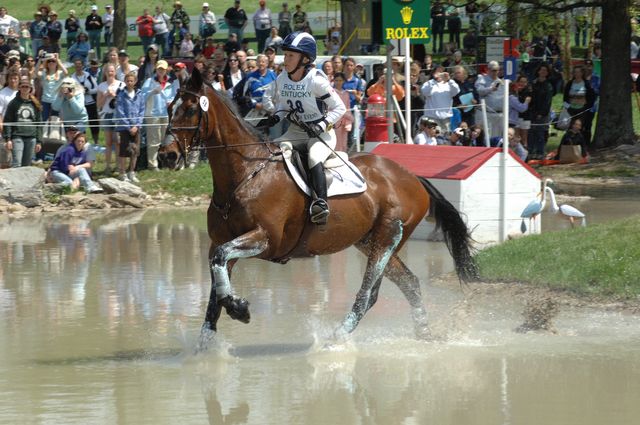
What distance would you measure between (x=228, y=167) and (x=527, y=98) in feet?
51.4

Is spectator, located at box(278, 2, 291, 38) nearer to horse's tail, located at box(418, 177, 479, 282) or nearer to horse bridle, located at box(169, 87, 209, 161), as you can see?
horse's tail, located at box(418, 177, 479, 282)

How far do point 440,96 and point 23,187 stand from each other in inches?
309

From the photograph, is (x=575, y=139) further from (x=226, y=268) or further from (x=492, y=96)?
(x=226, y=268)

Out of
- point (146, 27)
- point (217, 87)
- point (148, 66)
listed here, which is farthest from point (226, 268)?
point (146, 27)

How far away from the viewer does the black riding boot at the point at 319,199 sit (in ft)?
32.7

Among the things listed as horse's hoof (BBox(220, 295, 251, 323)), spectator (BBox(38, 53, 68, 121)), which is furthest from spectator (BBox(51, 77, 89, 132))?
horse's hoof (BBox(220, 295, 251, 323))

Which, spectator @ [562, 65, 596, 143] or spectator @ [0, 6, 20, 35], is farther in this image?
spectator @ [0, 6, 20, 35]

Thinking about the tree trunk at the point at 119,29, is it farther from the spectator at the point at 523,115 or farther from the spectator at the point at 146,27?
the spectator at the point at 523,115

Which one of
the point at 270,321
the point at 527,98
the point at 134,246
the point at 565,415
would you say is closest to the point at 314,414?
the point at 565,415

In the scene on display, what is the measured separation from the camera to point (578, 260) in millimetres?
12984

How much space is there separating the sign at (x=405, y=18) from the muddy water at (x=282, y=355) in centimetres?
550

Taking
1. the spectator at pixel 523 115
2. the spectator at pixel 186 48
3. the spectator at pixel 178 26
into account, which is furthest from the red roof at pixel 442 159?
the spectator at pixel 178 26

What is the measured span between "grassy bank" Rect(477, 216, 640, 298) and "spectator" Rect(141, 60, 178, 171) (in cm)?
872

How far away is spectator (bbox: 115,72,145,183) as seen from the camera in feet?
68.2
